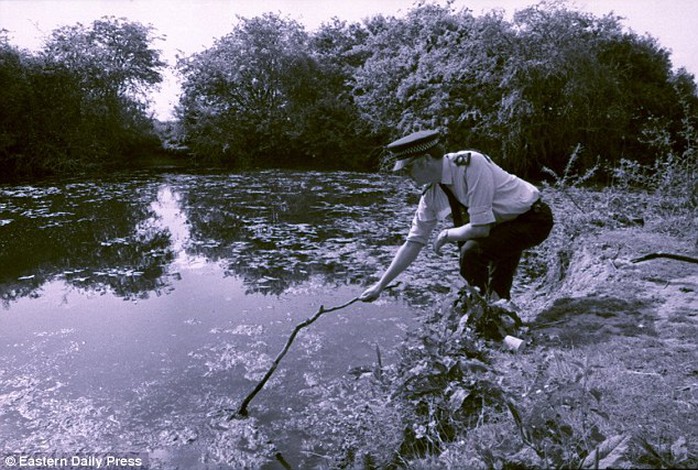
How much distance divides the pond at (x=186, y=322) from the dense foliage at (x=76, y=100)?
28.3 ft

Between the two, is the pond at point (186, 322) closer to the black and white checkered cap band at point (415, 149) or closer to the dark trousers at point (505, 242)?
the dark trousers at point (505, 242)

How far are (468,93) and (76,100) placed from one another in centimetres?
1423

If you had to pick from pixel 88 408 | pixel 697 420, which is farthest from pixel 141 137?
pixel 697 420

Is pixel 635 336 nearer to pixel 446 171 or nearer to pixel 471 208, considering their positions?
pixel 471 208

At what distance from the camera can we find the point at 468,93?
12891 millimetres

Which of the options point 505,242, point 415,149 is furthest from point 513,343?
point 415,149

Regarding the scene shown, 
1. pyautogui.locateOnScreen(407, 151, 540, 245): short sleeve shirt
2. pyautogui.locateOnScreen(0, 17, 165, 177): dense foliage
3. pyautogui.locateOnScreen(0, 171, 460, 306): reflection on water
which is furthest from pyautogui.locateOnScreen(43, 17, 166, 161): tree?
pyautogui.locateOnScreen(407, 151, 540, 245): short sleeve shirt

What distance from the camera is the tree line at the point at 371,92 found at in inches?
463

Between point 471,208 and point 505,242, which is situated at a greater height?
point 471,208

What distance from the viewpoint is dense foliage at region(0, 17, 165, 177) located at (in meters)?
16.3

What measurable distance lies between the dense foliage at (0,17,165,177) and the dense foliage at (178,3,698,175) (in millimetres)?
3342

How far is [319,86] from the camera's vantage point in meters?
19.3

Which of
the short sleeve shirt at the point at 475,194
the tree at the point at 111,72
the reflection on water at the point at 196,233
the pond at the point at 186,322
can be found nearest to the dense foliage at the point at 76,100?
the tree at the point at 111,72

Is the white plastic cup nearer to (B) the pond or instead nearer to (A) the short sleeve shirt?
Result: (B) the pond
